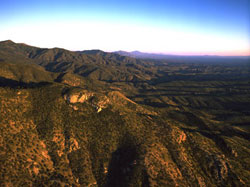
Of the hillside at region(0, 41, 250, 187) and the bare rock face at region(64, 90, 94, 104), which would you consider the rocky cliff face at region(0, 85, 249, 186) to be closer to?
the hillside at region(0, 41, 250, 187)

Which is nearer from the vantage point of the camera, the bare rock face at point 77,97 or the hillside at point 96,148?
the hillside at point 96,148

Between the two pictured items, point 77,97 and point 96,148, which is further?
point 77,97

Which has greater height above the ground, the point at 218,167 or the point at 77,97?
the point at 77,97

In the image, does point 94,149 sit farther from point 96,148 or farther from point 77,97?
point 77,97

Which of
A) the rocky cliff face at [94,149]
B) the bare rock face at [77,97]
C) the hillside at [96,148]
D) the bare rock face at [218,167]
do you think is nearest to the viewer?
the rocky cliff face at [94,149]

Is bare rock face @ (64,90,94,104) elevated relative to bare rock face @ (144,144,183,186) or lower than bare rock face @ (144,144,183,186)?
elevated

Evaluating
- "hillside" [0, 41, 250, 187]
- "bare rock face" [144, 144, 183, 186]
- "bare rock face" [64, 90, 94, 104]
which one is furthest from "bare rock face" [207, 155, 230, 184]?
"bare rock face" [64, 90, 94, 104]

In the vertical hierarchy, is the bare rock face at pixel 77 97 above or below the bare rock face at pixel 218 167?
above

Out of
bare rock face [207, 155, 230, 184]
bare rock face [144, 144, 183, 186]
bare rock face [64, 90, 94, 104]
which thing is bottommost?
bare rock face [207, 155, 230, 184]

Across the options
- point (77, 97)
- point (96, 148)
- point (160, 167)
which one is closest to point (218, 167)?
point (160, 167)

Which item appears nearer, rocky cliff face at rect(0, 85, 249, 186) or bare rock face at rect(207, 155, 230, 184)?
rocky cliff face at rect(0, 85, 249, 186)

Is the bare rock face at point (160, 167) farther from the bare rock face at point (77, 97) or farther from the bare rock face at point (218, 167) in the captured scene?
the bare rock face at point (77, 97)

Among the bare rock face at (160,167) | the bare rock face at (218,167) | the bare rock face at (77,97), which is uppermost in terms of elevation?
the bare rock face at (77,97)

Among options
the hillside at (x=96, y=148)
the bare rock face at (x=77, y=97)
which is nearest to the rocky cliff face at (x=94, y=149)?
the hillside at (x=96, y=148)
